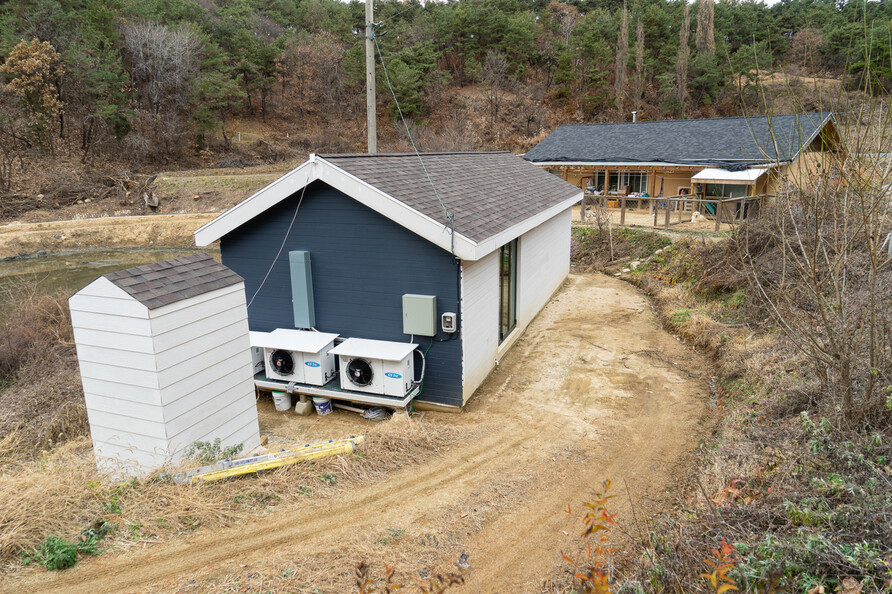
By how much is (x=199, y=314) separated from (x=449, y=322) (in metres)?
3.48

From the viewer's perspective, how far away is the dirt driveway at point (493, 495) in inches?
161

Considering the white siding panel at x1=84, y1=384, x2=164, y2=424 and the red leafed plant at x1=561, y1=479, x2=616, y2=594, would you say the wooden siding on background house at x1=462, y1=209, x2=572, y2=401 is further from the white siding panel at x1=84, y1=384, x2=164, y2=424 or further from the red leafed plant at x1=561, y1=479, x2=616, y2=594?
the white siding panel at x1=84, y1=384, x2=164, y2=424

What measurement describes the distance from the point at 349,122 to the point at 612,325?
134 feet

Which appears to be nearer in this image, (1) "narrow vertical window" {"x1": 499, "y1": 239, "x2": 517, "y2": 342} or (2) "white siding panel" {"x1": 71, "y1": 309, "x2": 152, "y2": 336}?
(2) "white siding panel" {"x1": 71, "y1": 309, "x2": 152, "y2": 336}

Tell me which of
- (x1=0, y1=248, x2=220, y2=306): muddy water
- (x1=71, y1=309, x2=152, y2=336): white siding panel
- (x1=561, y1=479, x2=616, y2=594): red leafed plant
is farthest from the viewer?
(x1=0, y1=248, x2=220, y2=306): muddy water

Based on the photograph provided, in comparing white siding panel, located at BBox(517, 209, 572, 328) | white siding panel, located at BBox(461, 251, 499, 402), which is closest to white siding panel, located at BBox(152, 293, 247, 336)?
white siding panel, located at BBox(461, 251, 499, 402)

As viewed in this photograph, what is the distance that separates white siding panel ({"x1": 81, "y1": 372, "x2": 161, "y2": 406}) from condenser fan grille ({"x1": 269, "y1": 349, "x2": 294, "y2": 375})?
305 cm

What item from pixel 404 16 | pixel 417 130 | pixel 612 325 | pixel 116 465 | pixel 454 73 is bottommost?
pixel 612 325

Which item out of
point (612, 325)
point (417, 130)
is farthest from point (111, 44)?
point (612, 325)

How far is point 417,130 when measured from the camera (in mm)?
40312

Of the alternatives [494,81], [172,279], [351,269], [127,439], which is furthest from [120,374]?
[494,81]

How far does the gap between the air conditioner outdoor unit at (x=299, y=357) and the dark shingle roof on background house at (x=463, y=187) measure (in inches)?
98.8

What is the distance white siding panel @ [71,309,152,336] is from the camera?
5.06m

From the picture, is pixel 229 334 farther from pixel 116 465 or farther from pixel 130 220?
pixel 130 220
